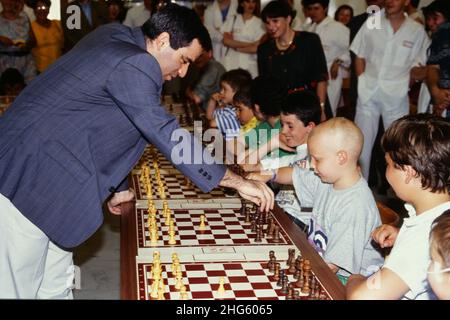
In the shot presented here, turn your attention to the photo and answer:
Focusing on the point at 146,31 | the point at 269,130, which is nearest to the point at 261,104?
the point at 269,130

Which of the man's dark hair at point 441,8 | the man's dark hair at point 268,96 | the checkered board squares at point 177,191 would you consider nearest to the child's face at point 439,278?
the checkered board squares at point 177,191

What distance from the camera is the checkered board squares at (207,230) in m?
2.54

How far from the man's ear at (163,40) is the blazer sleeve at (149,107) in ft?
0.55

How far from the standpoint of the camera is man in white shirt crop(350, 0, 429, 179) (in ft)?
17.4

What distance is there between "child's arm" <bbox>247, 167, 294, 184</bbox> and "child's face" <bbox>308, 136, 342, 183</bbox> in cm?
45

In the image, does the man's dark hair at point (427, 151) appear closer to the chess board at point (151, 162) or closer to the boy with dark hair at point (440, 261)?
the boy with dark hair at point (440, 261)

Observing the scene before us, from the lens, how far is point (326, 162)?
2.67 m

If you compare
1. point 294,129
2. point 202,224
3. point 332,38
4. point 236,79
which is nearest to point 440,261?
point 202,224

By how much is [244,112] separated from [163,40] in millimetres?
2226

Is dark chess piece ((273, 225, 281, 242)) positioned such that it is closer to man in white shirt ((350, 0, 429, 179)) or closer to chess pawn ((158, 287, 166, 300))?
chess pawn ((158, 287, 166, 300))

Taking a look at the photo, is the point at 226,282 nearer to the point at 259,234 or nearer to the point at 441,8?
the point at 259,234

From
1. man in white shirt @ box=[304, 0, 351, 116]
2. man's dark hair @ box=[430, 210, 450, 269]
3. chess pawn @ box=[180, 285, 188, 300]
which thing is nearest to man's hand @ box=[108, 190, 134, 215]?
Answer: chess pawn @ box=[180, 285, 188, 300]
